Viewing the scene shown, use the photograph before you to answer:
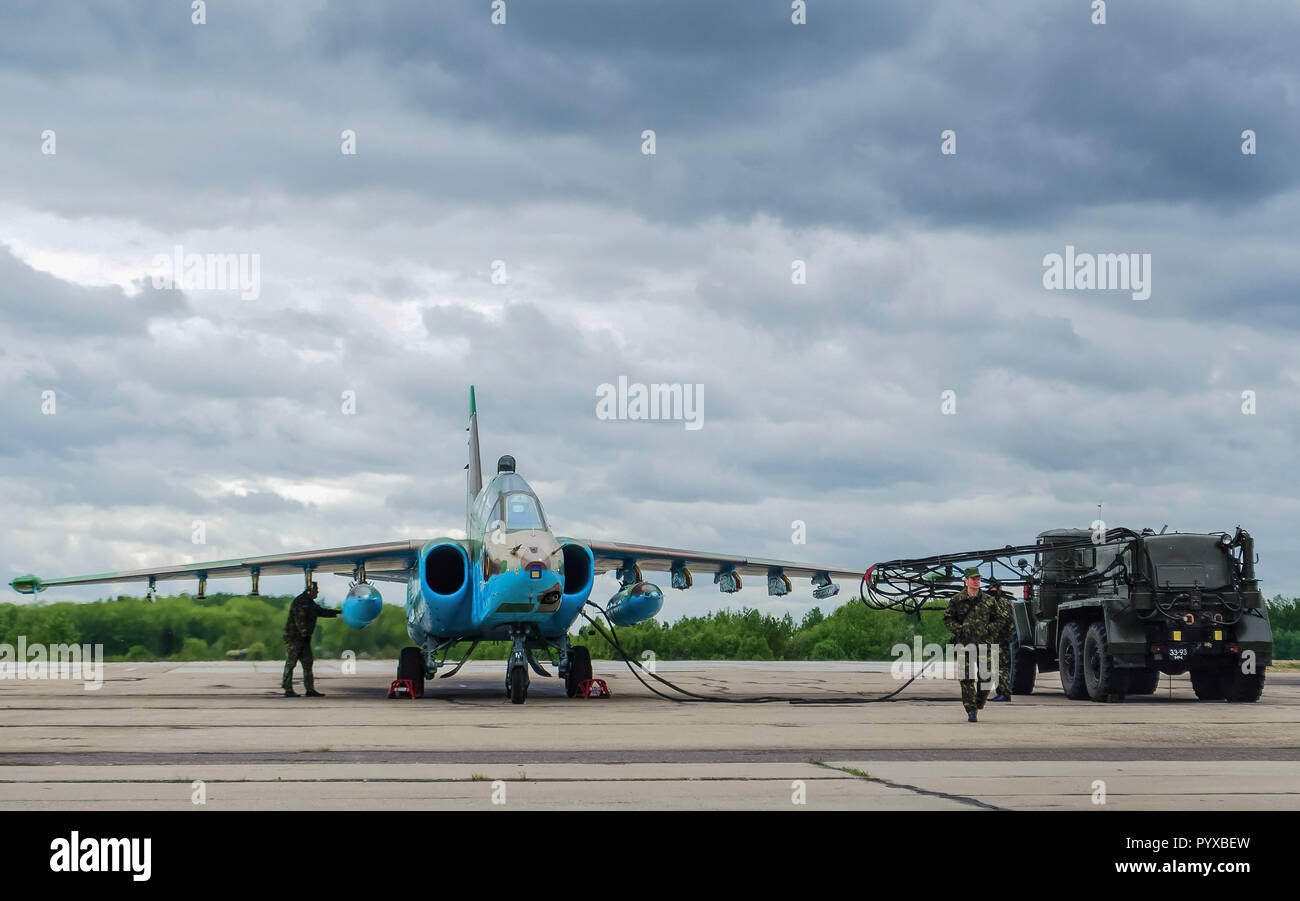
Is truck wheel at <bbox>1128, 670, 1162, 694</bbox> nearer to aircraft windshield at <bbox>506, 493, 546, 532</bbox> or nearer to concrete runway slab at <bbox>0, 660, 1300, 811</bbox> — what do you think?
concrete runway slab at <bbox>0, 660, 1300, 811</bbox>

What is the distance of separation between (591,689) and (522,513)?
358 cm

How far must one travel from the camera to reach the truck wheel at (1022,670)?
20.7 metres

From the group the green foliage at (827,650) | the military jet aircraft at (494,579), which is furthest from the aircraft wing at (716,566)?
the green foliage at (827,650)

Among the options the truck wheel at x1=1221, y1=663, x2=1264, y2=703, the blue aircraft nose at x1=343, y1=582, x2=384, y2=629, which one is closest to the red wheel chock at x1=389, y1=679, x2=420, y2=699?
the blue aircraft nose at x1=343, y1=582, x2=384, y2=629

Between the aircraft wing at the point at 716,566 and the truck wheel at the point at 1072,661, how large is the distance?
711 centimetres

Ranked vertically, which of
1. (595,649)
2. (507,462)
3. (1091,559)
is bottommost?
(595,649)

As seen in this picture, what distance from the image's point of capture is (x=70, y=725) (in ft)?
44.8

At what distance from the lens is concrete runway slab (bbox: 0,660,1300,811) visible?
732cm

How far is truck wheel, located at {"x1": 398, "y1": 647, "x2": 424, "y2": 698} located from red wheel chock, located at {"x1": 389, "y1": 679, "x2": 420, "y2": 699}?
0.06 metres

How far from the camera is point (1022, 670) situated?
68.7 ft

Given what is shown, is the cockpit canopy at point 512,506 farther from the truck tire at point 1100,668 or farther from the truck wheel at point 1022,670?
the truck wheel at point 1022,670
